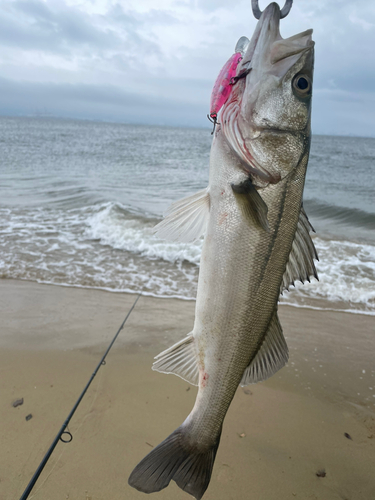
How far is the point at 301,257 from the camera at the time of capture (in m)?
1.88

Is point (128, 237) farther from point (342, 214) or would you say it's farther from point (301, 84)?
point (342, 214)

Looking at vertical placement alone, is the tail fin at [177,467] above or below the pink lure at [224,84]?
below

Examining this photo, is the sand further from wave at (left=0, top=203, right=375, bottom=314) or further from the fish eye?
the fish eye

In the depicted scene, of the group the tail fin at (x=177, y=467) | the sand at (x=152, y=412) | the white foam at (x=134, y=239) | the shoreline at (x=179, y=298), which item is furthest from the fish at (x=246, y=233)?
the white foam at (x=134, y=239)

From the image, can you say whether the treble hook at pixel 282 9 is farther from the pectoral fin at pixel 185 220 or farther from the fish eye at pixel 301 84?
the pectoral fin at pixel 185 220

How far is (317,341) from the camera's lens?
4.71 m

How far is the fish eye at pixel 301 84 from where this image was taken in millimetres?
1720

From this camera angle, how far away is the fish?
1.72m

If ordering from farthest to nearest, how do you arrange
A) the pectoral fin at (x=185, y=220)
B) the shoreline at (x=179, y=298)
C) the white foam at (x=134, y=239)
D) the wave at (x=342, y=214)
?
the wave at (x=342, y=214)
the white foam at (x=134, y=239)
the shoreline at (x=179, y=298)
the pectoral fin at (x=185, y=220)

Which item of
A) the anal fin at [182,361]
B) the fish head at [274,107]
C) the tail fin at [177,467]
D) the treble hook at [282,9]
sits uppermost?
the treble hook at [282,9]

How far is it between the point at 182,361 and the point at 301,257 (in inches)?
36.7

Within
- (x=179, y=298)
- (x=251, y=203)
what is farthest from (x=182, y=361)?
(x=179, y=298)

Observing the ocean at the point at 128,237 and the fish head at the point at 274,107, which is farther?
the ocean at the point at 128,237

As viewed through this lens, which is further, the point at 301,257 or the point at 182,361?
the point at 182,361
